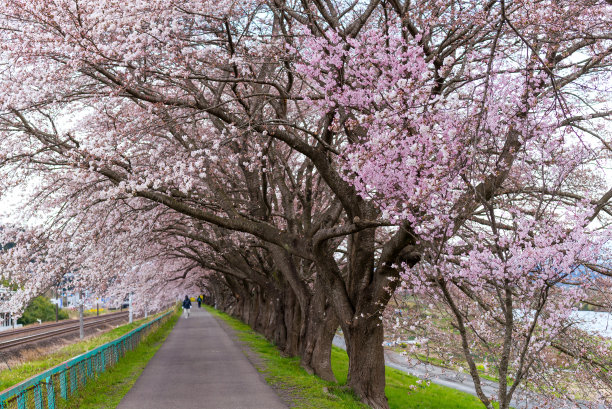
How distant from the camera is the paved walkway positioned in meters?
9.41

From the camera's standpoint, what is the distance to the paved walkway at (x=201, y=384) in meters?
9.41

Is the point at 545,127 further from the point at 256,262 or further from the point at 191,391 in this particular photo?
the point at 256,262

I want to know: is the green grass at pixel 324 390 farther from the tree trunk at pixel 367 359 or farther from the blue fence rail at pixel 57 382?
the blue fence rail at pixel 57 382

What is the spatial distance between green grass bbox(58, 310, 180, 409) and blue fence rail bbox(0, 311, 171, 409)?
0.46 ft

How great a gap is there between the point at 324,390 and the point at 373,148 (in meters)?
6.50

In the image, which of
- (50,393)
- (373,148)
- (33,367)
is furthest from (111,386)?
(373,148)

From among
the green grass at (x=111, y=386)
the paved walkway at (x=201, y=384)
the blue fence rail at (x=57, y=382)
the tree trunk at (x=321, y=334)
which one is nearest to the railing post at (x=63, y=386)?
the blue fence rail at (x=57, y=382)

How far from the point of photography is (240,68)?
9.79 meters

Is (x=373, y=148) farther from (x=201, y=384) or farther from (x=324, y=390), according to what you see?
(x=201, y=384)

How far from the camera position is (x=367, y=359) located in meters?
10.7

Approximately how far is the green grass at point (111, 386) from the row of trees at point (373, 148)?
265 centimetres

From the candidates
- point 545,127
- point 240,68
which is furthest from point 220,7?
point 545,127

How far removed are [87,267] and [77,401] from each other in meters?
5.95

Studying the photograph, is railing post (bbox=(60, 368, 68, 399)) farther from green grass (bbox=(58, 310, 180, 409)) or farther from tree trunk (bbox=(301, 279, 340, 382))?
tree trunk (bbox=(301, 279, 340, 382))
